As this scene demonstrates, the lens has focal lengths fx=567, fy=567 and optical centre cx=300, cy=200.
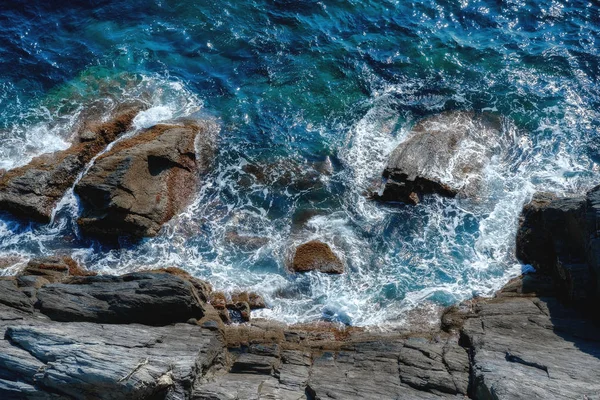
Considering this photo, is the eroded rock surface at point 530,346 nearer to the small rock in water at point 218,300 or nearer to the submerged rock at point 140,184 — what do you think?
the small rock in water at point 218,300

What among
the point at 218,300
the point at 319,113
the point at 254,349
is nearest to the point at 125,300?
the point at 218,300

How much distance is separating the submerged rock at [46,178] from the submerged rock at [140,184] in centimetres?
135

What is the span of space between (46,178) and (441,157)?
838 inches

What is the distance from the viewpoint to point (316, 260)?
1086 inches

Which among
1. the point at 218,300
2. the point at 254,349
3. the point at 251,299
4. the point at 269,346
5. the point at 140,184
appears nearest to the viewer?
the point at 254,349

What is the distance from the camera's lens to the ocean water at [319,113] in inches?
1094

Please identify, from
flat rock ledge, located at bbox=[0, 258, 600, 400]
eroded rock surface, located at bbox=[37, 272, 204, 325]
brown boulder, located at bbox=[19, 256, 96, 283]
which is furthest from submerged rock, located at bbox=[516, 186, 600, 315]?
brown boulder, located at bbox=[19, 256, 96, 283]

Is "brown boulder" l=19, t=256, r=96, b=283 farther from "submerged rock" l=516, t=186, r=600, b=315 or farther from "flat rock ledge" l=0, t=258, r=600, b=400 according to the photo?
"submerged rock" l=516, t=186, r=600, b=315

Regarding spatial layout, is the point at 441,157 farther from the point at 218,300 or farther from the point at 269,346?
the point at 269,346

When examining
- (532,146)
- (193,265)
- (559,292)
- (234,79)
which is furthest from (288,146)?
(559,292)

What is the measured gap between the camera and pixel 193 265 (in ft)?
91.1

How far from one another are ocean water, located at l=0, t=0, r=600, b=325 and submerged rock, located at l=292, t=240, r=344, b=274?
1.49 ft

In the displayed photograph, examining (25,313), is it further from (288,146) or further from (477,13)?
(477,13)

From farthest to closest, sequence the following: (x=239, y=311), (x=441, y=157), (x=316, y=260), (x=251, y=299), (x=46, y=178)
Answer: (x=441, y=157) → (x=46, y=178) → (x=316, y=260) → (x=251, y=299) → (x=239, y=311)
